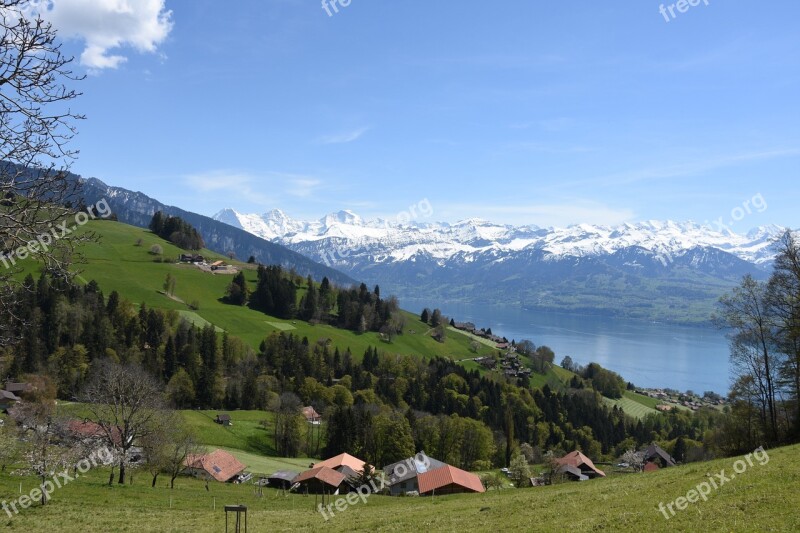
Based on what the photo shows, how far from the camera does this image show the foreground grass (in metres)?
15.1

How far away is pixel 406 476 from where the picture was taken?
5638cm

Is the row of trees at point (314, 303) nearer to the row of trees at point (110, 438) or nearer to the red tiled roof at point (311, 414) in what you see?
the red tiled roof at point (311, 414)

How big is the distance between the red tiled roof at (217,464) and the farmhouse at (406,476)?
55.5 feet

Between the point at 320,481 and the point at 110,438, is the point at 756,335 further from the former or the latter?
the point at 110,438

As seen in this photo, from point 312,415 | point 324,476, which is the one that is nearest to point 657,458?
point 312,415

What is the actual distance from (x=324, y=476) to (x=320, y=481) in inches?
→ 34.9

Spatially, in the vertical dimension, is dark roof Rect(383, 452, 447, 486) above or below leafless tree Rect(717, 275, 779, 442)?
below

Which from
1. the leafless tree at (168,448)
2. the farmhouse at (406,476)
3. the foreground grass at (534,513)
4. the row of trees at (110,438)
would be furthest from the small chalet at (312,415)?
the foreground grass at (534,513)

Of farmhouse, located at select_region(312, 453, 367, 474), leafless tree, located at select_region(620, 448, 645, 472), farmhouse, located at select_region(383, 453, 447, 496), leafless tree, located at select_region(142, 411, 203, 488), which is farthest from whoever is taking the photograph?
leafless tree, located at select_region(620, 448, 645, 472)

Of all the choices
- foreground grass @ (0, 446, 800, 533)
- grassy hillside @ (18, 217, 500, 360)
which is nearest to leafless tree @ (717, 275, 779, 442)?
foreground grass @ (0, 446, 800, 533)

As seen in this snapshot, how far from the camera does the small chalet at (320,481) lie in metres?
55.1

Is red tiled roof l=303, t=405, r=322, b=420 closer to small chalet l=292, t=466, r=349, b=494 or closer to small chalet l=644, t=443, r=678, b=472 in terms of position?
small chalet l=292, t=466, r=349, b=494

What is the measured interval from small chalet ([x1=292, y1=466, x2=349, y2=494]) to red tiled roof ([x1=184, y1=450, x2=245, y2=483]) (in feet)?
24.4

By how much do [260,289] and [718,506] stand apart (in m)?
160
